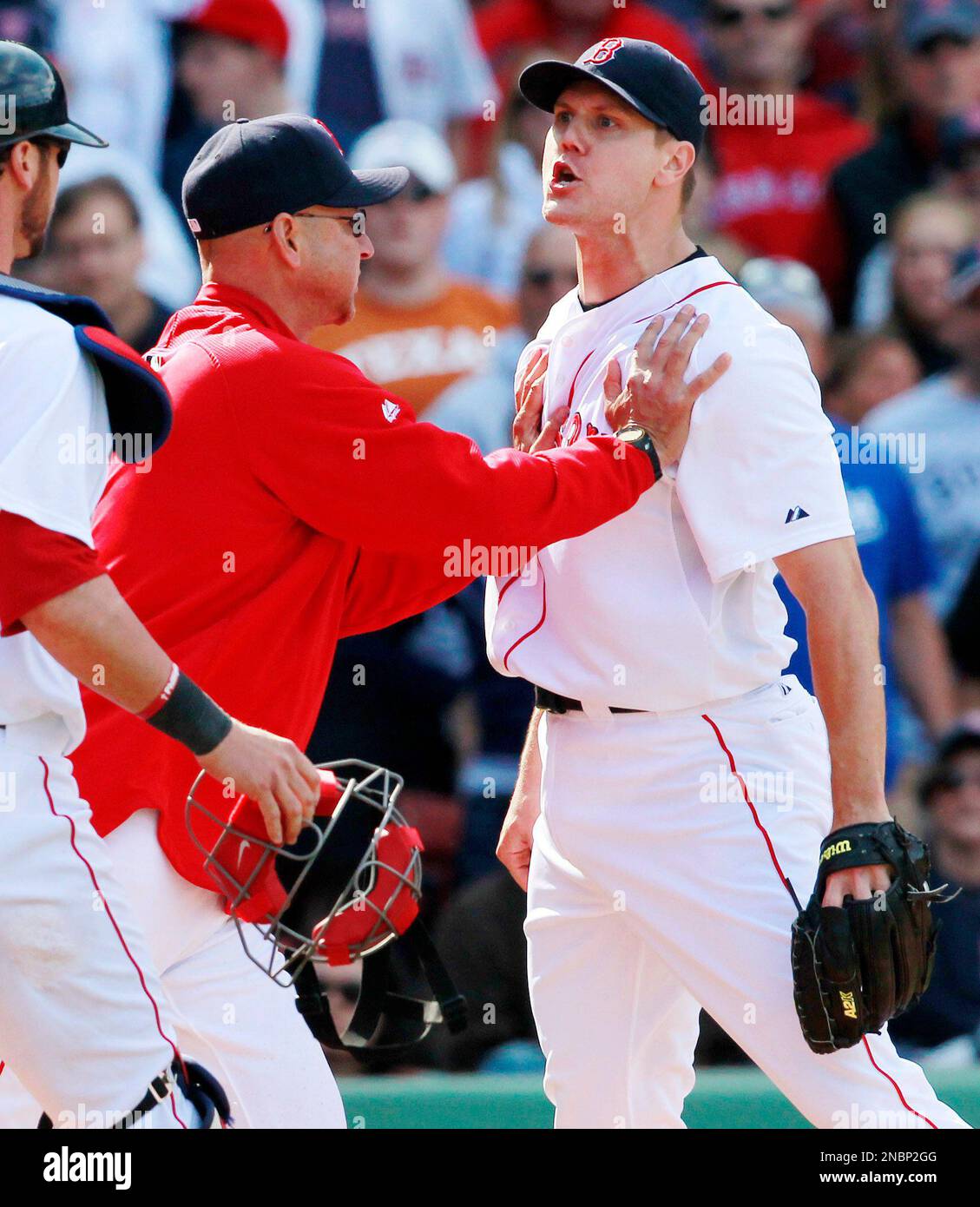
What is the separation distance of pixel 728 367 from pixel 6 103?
1.22m

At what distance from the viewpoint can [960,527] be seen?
19.7 feet

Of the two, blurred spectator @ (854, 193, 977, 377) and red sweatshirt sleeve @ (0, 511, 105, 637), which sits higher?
blurred spectator @ (854, 193, 977, 377)

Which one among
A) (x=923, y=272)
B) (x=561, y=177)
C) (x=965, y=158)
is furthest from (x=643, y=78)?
(x=965, y=158)

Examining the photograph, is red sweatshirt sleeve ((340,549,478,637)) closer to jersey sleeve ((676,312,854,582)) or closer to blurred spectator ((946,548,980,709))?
jersey sleeve ((676,312,854,582))

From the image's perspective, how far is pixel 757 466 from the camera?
3076 mm

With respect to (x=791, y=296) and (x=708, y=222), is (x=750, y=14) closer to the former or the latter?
(x=708, y=222)

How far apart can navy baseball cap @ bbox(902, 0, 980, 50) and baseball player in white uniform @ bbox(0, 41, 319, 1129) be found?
4.81 metres

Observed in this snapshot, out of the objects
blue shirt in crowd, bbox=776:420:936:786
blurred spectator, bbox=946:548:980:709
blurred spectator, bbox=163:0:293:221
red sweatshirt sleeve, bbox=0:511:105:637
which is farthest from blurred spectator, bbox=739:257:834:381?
red sweatshirt sleeve, bbox=0:511:105:637

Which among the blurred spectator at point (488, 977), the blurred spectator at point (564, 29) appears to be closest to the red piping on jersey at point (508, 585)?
the blurred spectator at point (488, 977)

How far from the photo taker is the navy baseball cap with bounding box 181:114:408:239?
3191 millimetres

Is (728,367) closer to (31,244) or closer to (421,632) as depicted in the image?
(31,244)

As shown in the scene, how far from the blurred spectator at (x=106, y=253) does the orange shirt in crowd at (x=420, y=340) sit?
0.57 meters
